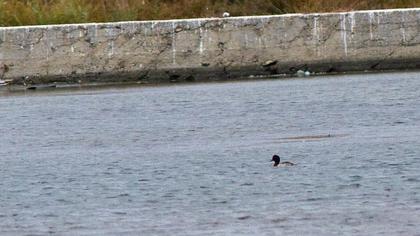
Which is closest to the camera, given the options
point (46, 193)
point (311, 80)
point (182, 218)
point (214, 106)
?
point (182, 218)

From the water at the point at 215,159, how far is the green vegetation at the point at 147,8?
3545 mm

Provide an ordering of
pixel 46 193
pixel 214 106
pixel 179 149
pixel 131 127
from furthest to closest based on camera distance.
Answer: pixel 214 106, pixel 131 127, pixel 179 149, pixel 46 193

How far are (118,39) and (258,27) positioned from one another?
7.54 feet

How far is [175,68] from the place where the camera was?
26141mm

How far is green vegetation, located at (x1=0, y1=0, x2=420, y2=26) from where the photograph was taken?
2812cm

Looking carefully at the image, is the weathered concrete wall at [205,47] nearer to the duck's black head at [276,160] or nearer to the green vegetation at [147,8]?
the green vegetation at [147,8]

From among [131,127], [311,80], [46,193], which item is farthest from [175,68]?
[46,193]

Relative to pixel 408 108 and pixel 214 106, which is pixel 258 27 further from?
pixel 408 108

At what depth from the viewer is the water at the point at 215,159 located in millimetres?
11953

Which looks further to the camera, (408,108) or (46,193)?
(408,108)

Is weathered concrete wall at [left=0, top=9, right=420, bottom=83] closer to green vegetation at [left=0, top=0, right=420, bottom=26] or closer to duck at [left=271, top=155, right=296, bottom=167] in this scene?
green vegetation at [left=0, top=0, right=420, bottom=26]

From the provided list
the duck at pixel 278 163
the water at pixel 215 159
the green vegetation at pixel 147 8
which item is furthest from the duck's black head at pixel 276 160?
the green vegetation at pixel 147 8

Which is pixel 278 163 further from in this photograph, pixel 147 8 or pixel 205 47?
pixel 147 8

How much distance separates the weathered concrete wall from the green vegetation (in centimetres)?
201
